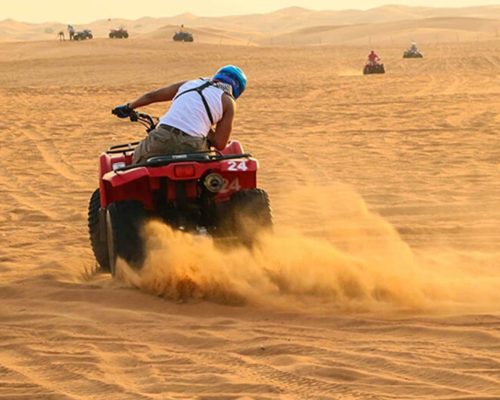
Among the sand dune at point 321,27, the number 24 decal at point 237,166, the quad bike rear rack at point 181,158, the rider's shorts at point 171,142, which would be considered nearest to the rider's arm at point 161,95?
the rider's shorts at point 171,142

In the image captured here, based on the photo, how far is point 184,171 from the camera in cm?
691

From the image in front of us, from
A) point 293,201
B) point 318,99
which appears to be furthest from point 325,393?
point 318,99

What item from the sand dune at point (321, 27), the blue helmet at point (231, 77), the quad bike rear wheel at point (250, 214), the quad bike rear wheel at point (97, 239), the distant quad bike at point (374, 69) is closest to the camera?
the quad bike rear wheel at point (250, 214)

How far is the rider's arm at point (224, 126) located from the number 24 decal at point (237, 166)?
333 millimetres

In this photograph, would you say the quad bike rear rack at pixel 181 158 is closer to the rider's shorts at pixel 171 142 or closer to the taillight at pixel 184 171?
the taillight at pixel 184 171

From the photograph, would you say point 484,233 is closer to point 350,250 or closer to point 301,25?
point 350,250

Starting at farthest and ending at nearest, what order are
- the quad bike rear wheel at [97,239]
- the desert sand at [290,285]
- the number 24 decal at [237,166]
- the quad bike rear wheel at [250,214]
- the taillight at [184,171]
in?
1. the quad bike rear wheel at [97,239]
2. the quad bike rear wheel at [250,214]
3. the number 24 decal at [237,166]
4. the taillight at [184,171]
5. the desert sand at [290,285]

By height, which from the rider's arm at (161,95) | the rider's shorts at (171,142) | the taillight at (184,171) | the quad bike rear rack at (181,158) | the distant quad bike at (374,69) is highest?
the rider's arm at (161,95)

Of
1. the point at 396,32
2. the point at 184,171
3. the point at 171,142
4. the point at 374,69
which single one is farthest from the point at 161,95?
the point at 396,32

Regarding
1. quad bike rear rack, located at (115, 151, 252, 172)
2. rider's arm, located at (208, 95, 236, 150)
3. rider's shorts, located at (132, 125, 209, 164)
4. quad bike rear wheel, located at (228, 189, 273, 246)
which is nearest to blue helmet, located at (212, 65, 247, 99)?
rider's arm, located at (208, 95, 236, 150)

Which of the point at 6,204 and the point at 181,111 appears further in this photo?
the point at 6,204

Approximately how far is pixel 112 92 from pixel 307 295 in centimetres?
2269

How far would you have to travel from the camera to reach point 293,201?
11.3 metres

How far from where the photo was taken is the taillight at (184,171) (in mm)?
6914
